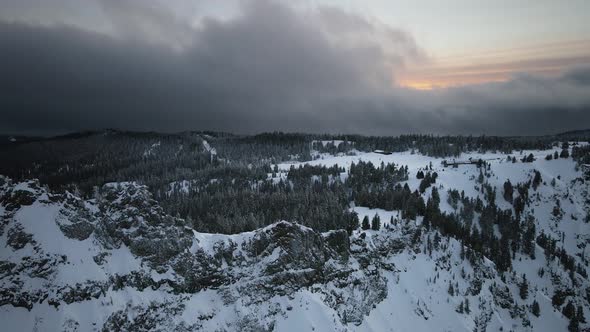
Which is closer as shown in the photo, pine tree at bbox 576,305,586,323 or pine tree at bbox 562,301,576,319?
pine tree at bbox 562,301,576,319

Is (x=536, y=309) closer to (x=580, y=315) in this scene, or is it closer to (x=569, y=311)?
(x=569, y=311)

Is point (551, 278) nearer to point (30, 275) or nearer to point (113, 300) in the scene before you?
point (113, 300)

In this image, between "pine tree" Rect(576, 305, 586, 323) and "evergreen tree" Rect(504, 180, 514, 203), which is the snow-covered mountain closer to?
"pine tree" Rect(576, 305, 586, 323)

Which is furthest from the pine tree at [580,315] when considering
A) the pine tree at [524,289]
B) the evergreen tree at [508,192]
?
the evergreen tree at [508,192]

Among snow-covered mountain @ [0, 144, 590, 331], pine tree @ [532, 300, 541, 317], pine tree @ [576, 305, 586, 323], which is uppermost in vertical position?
snow-covered mountain @ [0, 144, 590, 331]

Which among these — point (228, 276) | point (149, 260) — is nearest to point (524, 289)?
point (228, 276)

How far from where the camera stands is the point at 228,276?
67.1m

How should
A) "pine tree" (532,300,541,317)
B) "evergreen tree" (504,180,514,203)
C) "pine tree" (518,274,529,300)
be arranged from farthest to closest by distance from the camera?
"evergreen tree" (504,180,514,203) < "pine tree" (518,274,529,300) < "pine tree" (532,300,541,317)

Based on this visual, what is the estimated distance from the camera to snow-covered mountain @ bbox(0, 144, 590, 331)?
54.6 m

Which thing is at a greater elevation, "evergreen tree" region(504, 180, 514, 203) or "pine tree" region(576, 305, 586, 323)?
"evergreen tree" region(504, 180, 514, 203)

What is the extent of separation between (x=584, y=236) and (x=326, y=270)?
4107 inches

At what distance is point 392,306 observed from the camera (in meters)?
75.2

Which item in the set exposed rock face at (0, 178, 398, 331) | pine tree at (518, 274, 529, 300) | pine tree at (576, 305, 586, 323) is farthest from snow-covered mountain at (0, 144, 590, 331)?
pine tree at (576, 305, 586, 323)

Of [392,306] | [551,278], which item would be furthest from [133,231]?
[551,278]
